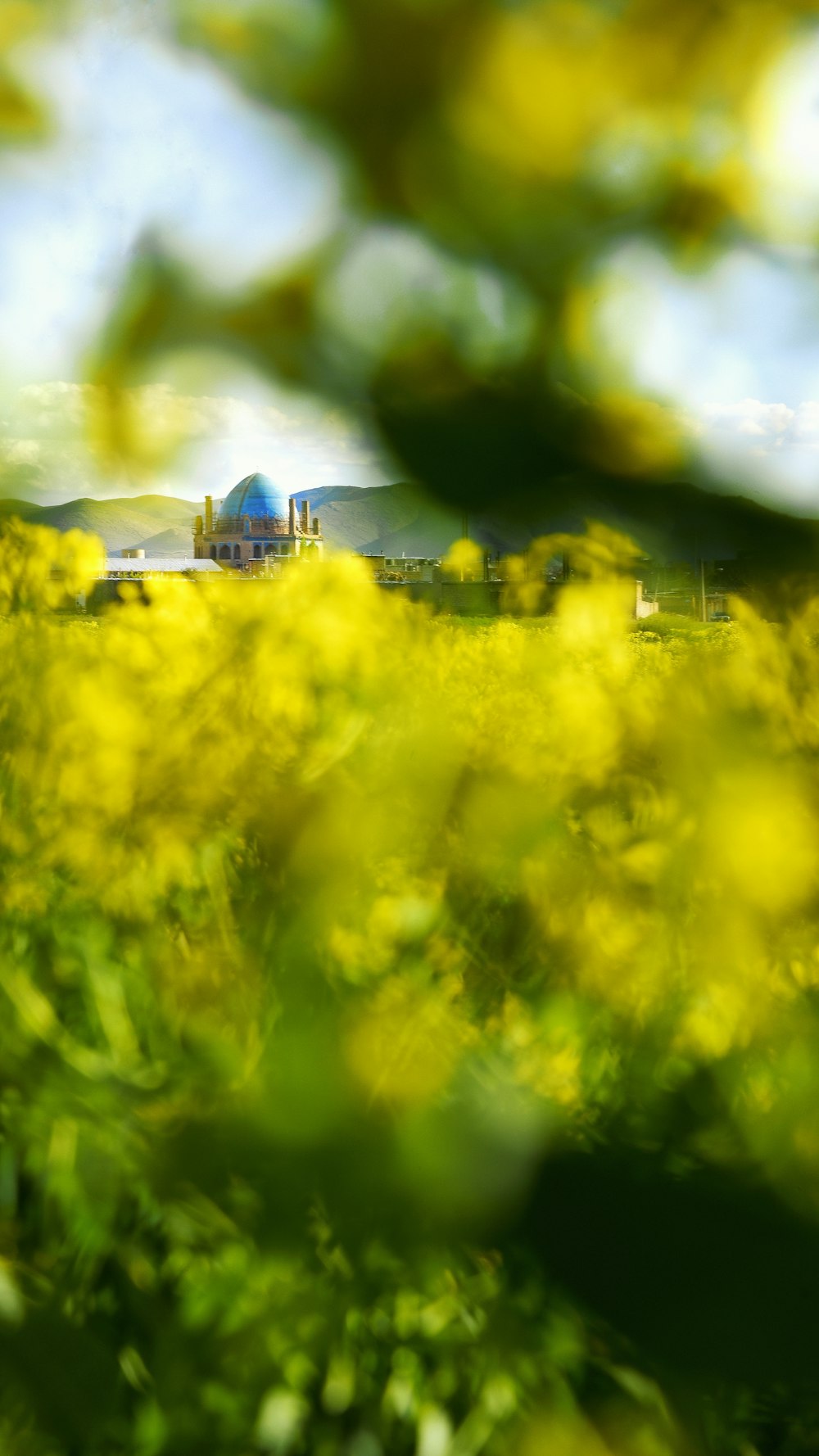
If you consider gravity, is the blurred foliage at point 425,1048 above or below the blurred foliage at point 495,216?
below

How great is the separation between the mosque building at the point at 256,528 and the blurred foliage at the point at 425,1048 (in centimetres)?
2

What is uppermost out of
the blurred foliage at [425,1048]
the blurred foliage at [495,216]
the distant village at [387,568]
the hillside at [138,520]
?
the blurred foliage at [495,216]

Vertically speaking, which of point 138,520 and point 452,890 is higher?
point 138,520

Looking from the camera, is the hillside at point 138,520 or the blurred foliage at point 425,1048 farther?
the hillside at point 138,520

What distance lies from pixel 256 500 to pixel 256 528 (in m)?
0.01

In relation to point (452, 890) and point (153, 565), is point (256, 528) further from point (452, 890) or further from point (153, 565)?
point (452, 890)

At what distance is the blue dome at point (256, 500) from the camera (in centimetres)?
52

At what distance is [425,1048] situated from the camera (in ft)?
1.61

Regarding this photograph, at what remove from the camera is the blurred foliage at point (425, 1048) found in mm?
456

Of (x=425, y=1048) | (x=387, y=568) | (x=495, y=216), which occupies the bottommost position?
(x=425, y=1048)

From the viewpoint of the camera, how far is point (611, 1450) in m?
0.47

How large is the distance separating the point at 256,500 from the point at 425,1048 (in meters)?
0.24

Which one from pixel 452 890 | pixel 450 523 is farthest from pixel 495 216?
pixel 452 890

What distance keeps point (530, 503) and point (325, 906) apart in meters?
0.19
